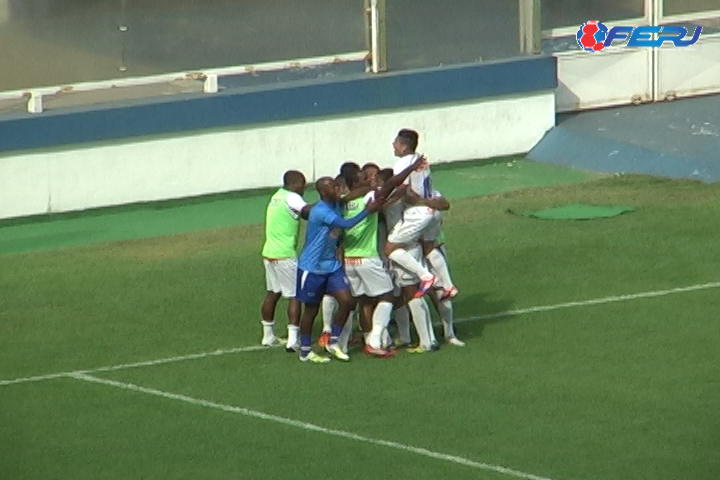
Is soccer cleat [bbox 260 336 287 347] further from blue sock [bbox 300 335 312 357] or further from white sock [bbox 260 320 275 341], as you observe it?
blue sock [bbox 300 335 312 357]

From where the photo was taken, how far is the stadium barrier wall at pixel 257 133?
21.5m

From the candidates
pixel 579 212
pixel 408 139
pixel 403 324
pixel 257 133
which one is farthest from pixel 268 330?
pixel 257 133

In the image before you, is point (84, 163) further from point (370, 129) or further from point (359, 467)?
point (359, 467)

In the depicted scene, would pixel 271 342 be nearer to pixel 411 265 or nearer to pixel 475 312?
pixel 411 265

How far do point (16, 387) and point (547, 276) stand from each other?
19.3 feet

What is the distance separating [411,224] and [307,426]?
249 cm

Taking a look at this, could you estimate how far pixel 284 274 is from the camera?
15523 mm

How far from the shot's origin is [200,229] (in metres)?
20.9

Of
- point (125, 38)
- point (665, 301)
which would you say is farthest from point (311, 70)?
point (665, 301)

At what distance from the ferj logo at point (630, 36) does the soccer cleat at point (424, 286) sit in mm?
10652

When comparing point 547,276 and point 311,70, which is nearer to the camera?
point 547,276

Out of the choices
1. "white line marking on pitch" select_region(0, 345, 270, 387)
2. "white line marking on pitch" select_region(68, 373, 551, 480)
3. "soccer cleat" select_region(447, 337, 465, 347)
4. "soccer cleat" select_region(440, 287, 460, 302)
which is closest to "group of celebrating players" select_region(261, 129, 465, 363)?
"soccer cleat" select_region(440, 287, 460, 302)

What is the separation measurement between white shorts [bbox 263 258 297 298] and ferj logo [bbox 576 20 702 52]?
35.3ft

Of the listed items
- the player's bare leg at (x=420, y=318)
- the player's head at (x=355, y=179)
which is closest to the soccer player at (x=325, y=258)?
the player's head at (x=355, y=179)
